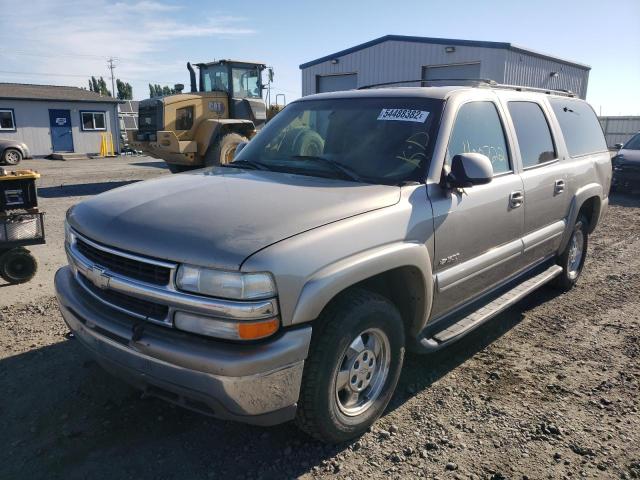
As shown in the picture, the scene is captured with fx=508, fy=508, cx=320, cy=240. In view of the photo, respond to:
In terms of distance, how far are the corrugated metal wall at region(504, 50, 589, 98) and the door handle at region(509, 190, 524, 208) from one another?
52.5 feet

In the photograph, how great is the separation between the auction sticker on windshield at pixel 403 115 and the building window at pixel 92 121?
27.9 meters

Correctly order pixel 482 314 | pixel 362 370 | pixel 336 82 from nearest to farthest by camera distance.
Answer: pixel 362 370 < pixel 482 314 < pixel 336 82

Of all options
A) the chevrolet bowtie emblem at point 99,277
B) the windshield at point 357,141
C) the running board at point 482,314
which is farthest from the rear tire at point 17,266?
the running board at point 482,314

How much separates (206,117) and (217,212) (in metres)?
11.8

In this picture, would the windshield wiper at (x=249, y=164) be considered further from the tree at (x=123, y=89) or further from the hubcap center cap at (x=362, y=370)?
the tree at (x=123, y=89)

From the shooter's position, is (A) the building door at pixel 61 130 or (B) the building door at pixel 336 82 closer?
(B) the building door at pixel 336 82

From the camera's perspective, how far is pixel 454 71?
752 inches

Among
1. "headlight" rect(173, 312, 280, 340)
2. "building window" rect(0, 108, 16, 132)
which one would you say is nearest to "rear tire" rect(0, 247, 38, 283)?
"headlight" rect(173, 312, 280, 340)

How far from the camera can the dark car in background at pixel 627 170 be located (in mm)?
12438

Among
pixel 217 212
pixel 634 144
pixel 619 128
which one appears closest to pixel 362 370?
pixel 217 212

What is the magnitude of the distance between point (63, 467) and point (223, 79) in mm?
13024

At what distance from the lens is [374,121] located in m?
3.56

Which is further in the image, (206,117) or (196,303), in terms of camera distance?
(206,117)

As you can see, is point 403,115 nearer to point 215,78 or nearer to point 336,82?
point 215,78
